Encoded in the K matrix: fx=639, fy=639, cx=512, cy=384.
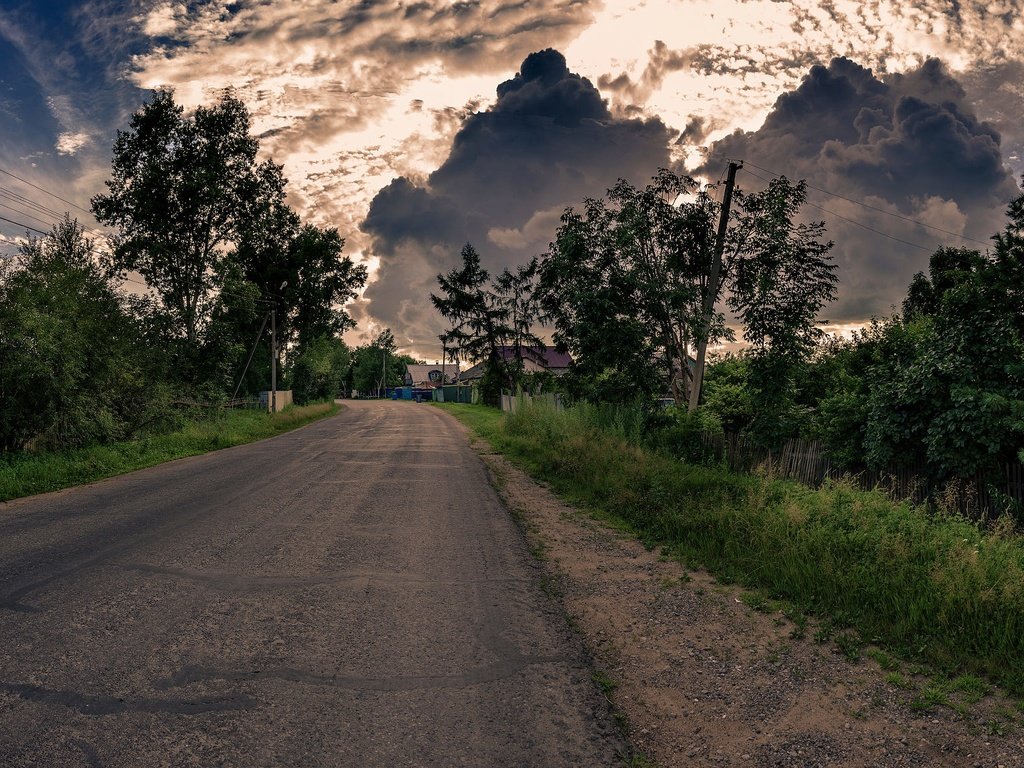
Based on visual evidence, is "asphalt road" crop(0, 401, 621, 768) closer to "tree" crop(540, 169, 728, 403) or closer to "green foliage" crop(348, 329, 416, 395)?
"tree" crop(540, 169, 728, 403)

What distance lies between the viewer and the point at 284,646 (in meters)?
4.55

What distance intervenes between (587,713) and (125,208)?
38743mm

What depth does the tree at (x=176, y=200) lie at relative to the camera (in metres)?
33.4

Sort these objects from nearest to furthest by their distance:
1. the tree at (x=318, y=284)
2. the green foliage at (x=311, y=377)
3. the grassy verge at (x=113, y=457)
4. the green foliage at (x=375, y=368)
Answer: the grassy verge at (x=113, y=457) < the tree at (x=318, y=284) < the green foliage at (x=311, y=377) < the green foliage at (x=375, y=368)

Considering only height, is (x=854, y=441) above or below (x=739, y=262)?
below

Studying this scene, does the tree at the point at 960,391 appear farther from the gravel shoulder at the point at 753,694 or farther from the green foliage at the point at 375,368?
the green foliage at the point at 375,368

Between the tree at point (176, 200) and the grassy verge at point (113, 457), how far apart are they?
10.3 m

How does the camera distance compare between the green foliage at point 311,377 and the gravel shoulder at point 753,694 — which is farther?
the green foliage at point 311,377

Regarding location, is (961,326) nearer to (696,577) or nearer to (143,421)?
(696,577)

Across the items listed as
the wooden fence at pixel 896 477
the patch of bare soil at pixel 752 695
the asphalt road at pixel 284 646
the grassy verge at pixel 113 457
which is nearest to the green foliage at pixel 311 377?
the grassy verge at pixel 113 457

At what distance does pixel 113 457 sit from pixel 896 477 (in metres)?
17.0

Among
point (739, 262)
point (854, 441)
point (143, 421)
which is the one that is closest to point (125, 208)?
point (143, 421)

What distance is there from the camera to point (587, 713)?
3.74 metres

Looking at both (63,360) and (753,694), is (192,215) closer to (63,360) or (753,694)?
(63,360)
